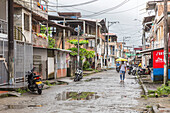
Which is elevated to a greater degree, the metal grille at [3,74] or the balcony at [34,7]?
the balcony at [34,7]

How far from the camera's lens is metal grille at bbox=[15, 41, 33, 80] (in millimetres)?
16141

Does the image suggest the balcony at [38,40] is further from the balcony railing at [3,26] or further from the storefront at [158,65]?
the storefront at [158,65]

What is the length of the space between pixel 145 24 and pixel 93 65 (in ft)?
48.8

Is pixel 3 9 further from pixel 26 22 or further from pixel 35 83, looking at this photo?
pixel 35 83

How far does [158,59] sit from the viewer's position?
66.0ft

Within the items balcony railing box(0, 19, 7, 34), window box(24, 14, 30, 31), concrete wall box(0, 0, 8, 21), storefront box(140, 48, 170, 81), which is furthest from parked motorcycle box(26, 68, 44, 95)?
storefront box(140, 48, 170, 81)

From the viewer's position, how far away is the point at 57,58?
27.5 metres

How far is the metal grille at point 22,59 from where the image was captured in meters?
16.1

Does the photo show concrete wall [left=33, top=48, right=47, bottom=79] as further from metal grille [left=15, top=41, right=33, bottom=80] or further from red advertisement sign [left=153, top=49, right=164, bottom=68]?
red advertisement sign [left=153, top=49, right=164, bottom=68]

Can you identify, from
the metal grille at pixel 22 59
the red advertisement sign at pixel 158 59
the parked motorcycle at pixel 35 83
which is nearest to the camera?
the parked motorcycle at pixel 35 83

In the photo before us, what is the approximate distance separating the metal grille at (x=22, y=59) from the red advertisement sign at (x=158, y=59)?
1019 centimetres

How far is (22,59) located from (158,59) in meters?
10.8

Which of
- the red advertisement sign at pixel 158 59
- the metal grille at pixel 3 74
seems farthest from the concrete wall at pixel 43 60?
the red advertisement sign at pixel 158 59

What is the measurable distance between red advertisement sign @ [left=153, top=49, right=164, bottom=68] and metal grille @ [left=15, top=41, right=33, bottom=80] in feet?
33.4
